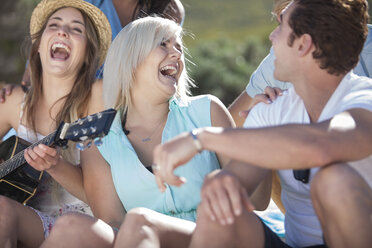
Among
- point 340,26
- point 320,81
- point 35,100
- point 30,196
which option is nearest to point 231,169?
point 320,81

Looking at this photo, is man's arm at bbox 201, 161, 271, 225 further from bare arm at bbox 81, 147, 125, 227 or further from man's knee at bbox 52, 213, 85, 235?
bare arm at bbox 81, 147, 125, 227

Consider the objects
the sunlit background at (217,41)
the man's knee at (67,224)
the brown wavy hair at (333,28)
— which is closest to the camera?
the brown wavy hair at (333,28)

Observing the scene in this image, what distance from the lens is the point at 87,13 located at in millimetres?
3439

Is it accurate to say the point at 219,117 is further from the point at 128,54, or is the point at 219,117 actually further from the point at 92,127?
the point at 92,127

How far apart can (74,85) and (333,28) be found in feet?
5.74

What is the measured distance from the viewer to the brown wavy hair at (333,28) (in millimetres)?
2127

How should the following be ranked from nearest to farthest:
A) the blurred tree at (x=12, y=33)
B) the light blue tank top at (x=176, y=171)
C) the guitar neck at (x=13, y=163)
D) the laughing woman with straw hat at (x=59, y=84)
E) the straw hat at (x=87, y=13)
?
the light blue tank top at (x=176, y=171), the guitar neck at (x=13, y=163), the laughing woman with straw hat at (x=59, y=84), the straw hat at (x=87, y=13), the blurred tree at (x=12, y=33)

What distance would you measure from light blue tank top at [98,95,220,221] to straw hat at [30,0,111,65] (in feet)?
2.58

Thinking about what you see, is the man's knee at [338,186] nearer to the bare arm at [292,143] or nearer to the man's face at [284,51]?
the bare arm at [292,143]

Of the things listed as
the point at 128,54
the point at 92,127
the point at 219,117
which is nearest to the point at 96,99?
the point at 128,54

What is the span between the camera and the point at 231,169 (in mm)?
2104

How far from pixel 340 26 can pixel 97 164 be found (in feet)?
4.56

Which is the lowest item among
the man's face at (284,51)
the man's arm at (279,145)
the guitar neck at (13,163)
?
the guitar neck at (13,163)

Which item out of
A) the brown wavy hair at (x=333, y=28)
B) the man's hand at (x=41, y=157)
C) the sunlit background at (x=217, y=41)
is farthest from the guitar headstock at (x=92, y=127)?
the sunlit background at (x=217, y=41)
